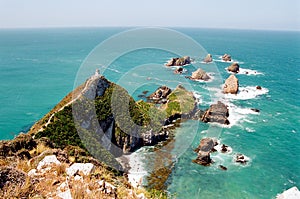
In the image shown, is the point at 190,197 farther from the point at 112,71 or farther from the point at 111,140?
the point at 112,71

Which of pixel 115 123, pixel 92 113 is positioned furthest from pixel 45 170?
pixel 115 123

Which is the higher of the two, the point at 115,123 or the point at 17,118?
the point at 115,123

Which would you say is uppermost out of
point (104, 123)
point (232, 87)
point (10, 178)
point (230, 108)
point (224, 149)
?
point (10, 178)

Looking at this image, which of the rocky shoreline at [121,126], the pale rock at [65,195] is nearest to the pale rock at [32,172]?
the pale rock at [65,195]

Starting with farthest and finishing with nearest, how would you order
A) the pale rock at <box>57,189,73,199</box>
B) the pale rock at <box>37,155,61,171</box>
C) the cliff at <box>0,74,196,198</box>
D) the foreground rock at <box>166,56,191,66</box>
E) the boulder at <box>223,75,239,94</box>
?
the foreground rock at <box>166,56,191,66</box> < the boulder at <box>223,75,239,94</box> < the cliff at <box>0,74,196,198</box> < the pale rock at <box>37,155,61,171</box> < the pale rock at <box>57,189,73,199</box>

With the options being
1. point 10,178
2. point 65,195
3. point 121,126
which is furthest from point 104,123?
point 65,195

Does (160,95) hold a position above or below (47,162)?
below

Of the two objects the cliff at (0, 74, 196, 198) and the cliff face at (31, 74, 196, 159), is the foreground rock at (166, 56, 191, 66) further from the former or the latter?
the cliff face at (31, 74, 196, 159)

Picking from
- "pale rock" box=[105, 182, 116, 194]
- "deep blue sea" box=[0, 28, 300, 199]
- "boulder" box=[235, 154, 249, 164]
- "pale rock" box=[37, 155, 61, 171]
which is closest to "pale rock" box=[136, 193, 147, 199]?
"pale rock" box=[105, 182, 116, 194]

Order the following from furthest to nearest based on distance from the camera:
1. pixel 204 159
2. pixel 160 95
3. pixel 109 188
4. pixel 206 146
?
pixel 160 95
pixel 206 146
pixel 204 159
pixel 109 188

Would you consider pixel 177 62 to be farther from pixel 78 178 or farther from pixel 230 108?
pixel 78 178

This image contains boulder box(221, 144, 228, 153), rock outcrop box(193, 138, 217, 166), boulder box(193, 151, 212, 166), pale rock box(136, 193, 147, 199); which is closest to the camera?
pale rock box(136, 193, 147, 199)
